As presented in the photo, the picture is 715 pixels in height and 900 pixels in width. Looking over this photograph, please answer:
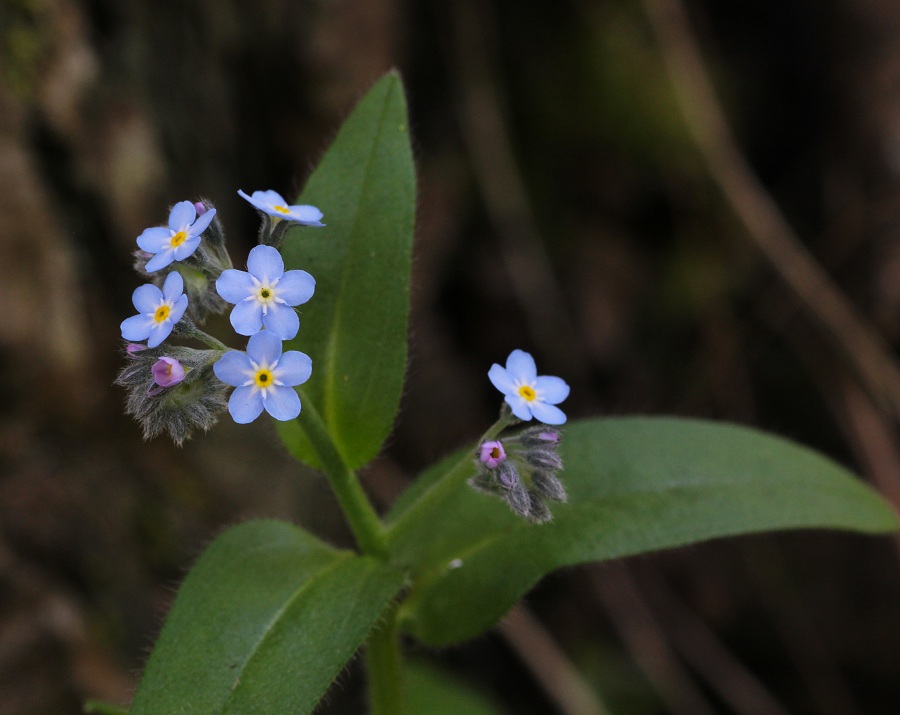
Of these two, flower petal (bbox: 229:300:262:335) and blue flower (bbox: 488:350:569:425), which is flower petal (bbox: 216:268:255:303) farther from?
blue flower (bbox: 488:350:569:425)

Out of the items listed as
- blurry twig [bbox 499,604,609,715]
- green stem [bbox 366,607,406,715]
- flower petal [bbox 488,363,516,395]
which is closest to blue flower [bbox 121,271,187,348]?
flower petal [bbox 488,363,516,395]

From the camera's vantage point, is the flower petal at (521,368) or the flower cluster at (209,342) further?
the flower petal at (521,368)

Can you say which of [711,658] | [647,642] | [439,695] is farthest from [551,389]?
[711,658]

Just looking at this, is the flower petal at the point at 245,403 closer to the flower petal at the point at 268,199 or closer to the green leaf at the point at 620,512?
the flower petal at the point at 268,199

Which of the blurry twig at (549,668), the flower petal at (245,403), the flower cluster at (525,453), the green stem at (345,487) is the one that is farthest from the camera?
the blurry twig at (549,668)

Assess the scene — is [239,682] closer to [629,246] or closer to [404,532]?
[404,532]

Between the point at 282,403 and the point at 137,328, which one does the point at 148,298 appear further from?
the point at 282,403

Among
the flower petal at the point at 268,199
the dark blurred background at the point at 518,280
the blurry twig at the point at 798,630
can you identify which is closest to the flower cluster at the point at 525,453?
the flower petal at the point at 268,199
